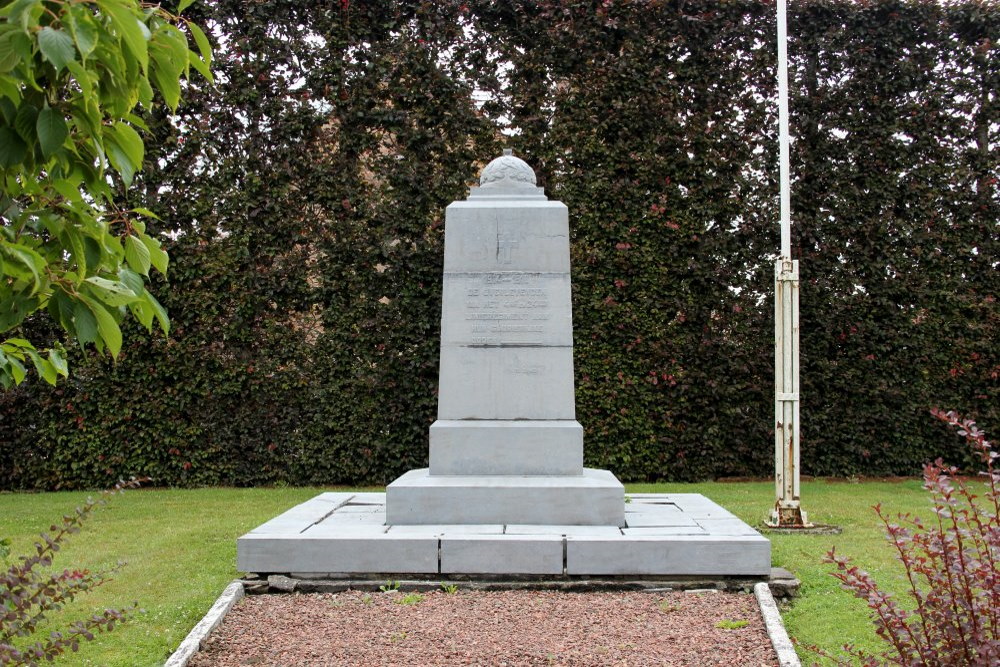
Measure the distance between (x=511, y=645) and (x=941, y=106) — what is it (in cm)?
874

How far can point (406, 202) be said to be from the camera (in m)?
10.1

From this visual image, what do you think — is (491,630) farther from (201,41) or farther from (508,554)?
(201,41)

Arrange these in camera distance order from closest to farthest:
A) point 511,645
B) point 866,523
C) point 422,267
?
point 511,645, point 866,523, point 422,267

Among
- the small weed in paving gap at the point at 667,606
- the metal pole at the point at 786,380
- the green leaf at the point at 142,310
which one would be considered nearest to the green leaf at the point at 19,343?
the green leaf at the point at 142,310

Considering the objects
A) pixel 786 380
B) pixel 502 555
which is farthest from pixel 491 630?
pixel 786 380

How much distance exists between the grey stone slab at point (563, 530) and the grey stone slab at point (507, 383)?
3.18 feet

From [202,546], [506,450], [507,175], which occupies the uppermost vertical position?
[507,175]

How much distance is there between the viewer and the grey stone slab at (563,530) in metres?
5.76

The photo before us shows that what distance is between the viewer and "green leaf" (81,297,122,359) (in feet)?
5.92

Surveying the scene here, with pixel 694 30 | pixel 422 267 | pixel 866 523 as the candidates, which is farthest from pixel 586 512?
pixel 694 30

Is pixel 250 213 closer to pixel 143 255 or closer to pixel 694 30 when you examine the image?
pixel 694 30

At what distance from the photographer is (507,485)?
6.23m

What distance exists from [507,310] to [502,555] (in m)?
2.03

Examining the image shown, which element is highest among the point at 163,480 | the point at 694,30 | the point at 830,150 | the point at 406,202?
the point at 694,30
